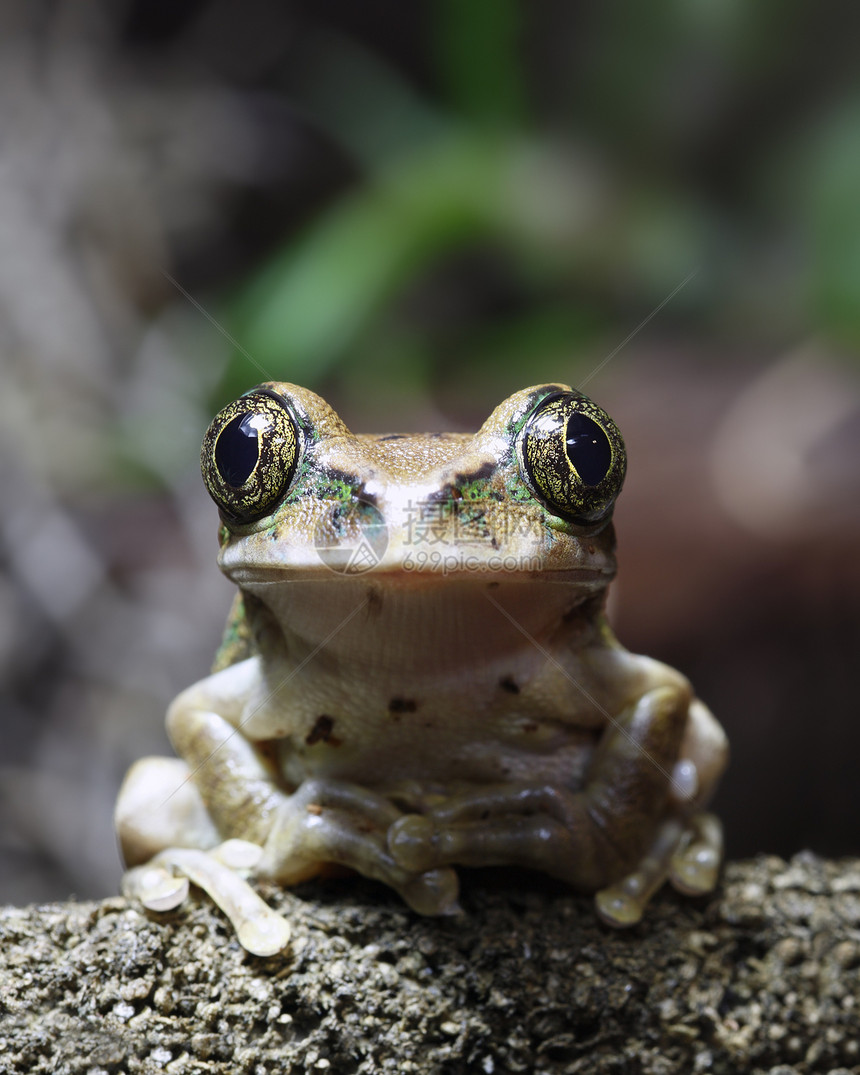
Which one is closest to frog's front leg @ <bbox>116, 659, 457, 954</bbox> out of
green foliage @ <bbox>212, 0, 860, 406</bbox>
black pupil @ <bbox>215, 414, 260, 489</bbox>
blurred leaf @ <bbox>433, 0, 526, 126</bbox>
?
black pupil @ <bbox>215, 414, 260, 489</bbox>

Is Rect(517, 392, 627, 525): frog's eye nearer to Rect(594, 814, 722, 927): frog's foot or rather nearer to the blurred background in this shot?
Rect(594, 814, 722, 927): frog's foot

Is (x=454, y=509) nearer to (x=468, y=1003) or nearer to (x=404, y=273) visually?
(x=468, y=1003)

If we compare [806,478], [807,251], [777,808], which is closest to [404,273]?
[806,478]

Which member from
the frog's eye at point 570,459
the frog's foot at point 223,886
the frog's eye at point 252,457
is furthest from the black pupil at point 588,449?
the frog's foot at point 223,886

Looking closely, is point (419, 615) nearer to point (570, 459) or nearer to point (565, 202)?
point (570, 459)

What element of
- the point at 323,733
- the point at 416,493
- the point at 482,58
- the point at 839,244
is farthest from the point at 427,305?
the point at 416,493
